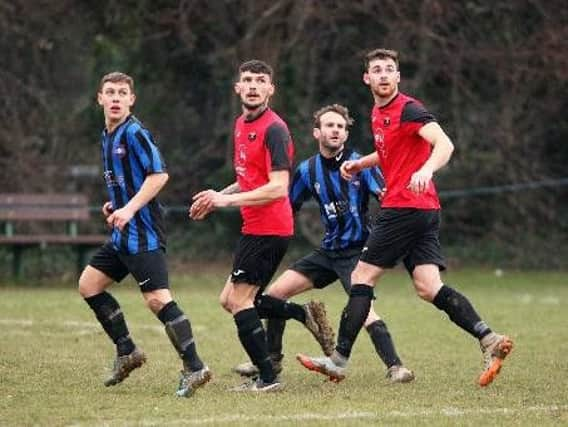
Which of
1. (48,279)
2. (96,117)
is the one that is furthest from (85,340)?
(96,117)

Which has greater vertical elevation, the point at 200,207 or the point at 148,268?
the point at 200,207

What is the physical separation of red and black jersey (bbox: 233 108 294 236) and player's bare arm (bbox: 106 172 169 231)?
0.49m

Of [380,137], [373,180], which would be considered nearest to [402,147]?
[380,137]

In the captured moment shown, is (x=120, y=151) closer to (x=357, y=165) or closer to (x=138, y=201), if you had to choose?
(x=138, y=201)

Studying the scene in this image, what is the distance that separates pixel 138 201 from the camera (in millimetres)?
7664

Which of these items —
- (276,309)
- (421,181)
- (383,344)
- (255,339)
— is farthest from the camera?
(276,309)

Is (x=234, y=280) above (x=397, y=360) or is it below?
above

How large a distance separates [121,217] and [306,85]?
11542 mm

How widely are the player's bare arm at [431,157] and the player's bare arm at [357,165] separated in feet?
1.88

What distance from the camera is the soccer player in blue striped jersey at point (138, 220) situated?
781 cm

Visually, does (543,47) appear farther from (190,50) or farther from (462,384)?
(462,384)

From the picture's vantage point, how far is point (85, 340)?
1082cm

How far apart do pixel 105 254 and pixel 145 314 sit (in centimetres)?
496

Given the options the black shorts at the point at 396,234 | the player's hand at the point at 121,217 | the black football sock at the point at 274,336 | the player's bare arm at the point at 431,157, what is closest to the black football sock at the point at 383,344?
the black football sock at the point at 274,336
